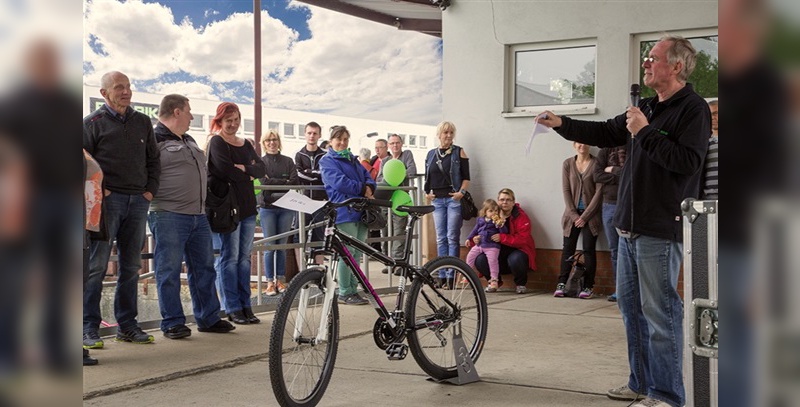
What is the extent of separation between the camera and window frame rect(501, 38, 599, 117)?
9.85 m

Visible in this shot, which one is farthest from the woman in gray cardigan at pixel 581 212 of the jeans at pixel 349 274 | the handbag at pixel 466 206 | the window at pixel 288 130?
the window at pixel 288 130

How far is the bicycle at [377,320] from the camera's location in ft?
14.2

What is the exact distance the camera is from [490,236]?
1005cm

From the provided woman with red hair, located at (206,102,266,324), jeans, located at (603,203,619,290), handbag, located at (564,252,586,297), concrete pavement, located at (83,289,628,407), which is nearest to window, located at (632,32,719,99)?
jeans, located at (603,203,619,290)

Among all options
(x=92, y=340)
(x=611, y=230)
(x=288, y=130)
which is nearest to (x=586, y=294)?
(x=611, y=230)

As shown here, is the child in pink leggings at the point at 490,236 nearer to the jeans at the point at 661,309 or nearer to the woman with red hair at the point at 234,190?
the woman with red hair at the point at 234,190

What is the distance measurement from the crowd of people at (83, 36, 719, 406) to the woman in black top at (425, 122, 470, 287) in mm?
13

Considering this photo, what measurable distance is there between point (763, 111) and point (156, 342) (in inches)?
247

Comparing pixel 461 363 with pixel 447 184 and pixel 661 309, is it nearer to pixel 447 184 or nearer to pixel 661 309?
pixel 661 309

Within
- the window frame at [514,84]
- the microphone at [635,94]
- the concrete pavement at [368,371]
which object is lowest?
the concrete pavement at [368,371]

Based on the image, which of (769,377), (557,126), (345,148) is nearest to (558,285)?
(345,148)

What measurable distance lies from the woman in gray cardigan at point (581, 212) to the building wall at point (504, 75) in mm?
226

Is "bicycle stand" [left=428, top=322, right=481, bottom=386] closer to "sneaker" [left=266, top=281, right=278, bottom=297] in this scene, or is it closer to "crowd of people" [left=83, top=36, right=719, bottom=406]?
"crowd of people" [left=83, top=36, right=719, bottom=406]

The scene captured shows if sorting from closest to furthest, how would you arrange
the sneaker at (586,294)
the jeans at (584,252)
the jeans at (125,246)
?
the jeans at (125,246) → the sneaker at (586,294) → the jeans at (584,252)
